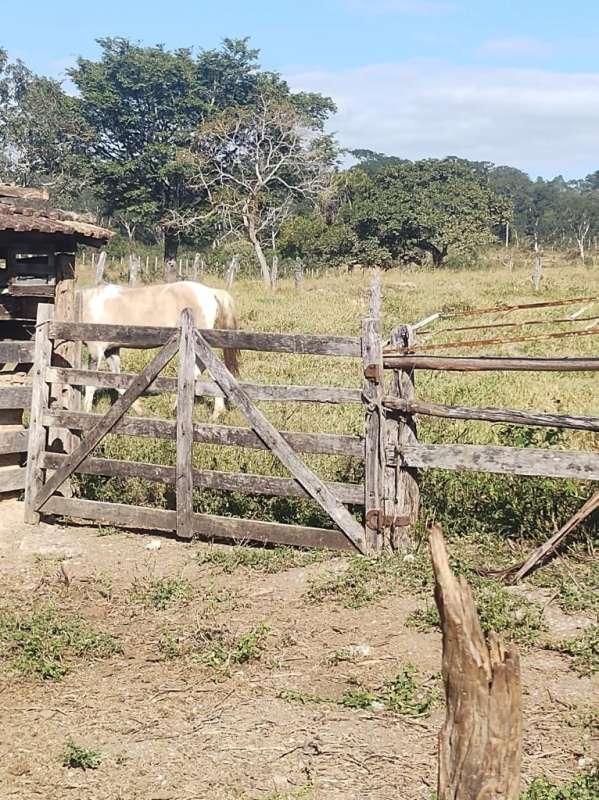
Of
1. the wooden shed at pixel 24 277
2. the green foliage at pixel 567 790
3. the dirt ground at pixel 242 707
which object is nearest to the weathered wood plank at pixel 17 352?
the wooden shed at pixel 24 277

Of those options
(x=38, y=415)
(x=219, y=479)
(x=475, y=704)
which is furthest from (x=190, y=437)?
(x=475, y=704)

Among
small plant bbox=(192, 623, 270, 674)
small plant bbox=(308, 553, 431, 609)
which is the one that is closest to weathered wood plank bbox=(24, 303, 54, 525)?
small plant bbox=(308, 553, 431, 609)

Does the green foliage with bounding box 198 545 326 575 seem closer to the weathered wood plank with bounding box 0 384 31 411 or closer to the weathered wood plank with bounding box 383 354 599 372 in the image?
the weathered wood plank with bounding box 383 354 599 372

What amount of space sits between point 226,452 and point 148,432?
140 centimetres

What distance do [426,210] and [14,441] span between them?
36.6 metres

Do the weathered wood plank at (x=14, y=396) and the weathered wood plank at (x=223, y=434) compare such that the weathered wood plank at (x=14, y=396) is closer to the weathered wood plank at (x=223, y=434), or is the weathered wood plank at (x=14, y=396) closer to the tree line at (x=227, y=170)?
the weathered wood plank at (x=223, y=434)

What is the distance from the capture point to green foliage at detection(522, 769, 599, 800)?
3.78 metres

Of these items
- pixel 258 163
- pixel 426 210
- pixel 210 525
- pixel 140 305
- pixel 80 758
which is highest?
pixel 258 163

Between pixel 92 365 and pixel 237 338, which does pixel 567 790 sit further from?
pixel 92 365

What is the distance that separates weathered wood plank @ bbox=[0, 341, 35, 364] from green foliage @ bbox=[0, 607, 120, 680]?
2.92 meters

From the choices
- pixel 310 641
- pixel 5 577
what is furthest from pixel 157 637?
pixel 5 577

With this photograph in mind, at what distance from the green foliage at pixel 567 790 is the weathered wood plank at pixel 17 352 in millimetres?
5774

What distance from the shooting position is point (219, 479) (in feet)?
23.8

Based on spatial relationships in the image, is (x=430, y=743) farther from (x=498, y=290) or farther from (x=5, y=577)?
(x=498, y=290)
